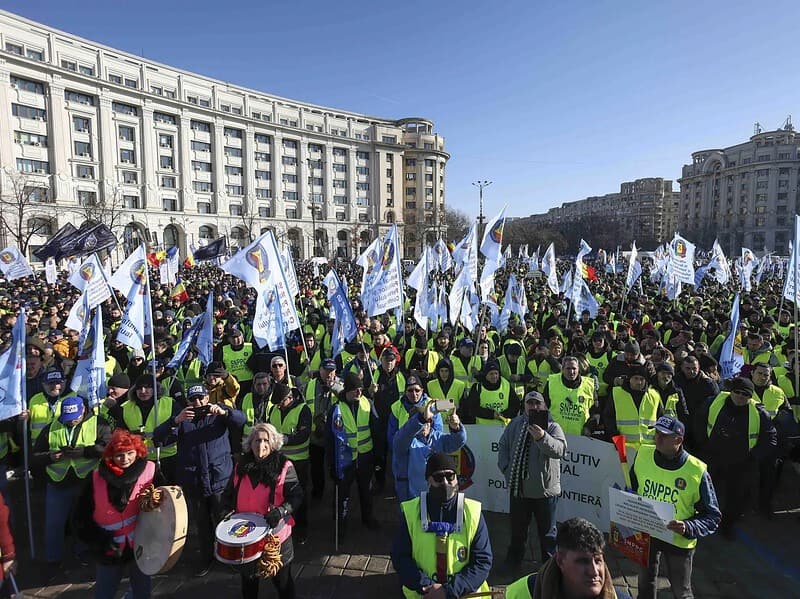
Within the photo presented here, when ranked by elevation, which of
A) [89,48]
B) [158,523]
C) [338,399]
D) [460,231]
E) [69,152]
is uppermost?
[89,48]

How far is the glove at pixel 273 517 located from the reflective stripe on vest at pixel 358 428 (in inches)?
67.6

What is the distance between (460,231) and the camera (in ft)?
308

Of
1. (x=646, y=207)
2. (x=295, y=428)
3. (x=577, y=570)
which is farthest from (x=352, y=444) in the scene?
(x=646, y=207)

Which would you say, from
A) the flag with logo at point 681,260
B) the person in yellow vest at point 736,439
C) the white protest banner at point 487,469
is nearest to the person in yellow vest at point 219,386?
the white protest banner at point 487,469

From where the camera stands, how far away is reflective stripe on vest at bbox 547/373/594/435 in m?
5.61

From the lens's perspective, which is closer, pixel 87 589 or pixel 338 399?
pixel 87 589

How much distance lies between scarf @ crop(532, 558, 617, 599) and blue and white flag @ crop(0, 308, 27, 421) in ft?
16.7

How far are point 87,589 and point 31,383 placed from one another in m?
3.43

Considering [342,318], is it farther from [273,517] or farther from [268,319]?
[273,517]

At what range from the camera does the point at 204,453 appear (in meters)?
4.63

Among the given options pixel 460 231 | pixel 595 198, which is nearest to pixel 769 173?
pixel 460 231

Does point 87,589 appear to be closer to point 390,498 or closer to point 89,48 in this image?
point 390,498

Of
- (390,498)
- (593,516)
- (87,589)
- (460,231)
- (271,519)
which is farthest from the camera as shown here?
(460,231)

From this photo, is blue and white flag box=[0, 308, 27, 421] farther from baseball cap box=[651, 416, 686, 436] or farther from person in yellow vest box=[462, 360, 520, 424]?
baseball cap box=[651, 416, 686, 436]
